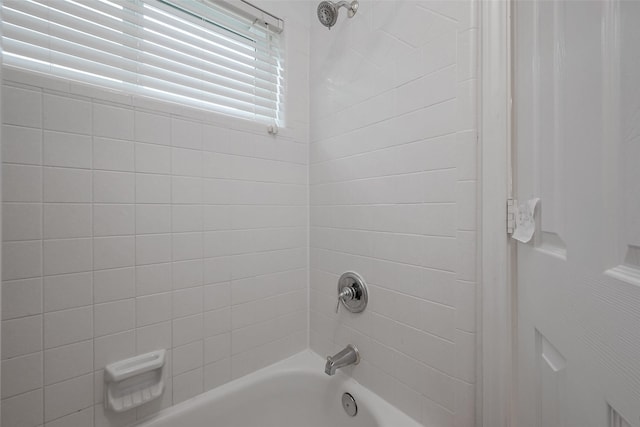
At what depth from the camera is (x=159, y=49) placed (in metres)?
1.03

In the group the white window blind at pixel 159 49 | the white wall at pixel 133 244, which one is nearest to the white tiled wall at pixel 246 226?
the white wall at pixel 133 244

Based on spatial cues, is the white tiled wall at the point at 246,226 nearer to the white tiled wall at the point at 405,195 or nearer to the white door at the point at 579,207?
the white tiled wall at the point at 405,195

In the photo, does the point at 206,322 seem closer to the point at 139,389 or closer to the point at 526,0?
the point at 139,389

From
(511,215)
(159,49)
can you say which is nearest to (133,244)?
(159,49)

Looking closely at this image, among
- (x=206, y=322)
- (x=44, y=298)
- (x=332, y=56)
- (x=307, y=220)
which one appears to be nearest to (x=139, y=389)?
(x=206, y=322)

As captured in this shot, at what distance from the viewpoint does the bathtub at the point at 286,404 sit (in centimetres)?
101

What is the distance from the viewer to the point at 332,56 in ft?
4.19

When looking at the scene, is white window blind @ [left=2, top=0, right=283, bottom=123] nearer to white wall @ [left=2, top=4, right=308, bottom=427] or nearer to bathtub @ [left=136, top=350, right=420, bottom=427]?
white wall @ [left=2, top=4, right=308, bottom=427]

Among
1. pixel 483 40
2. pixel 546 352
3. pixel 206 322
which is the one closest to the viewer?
pixel 546 352

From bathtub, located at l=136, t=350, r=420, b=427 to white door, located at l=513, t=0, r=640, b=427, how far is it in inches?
22.5

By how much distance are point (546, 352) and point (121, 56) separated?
163 centimetres

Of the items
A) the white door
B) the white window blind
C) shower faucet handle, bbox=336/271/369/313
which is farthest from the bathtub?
the white window blind

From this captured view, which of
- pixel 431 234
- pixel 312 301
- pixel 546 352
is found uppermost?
pixel 431 234

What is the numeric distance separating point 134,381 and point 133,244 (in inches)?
19.4
